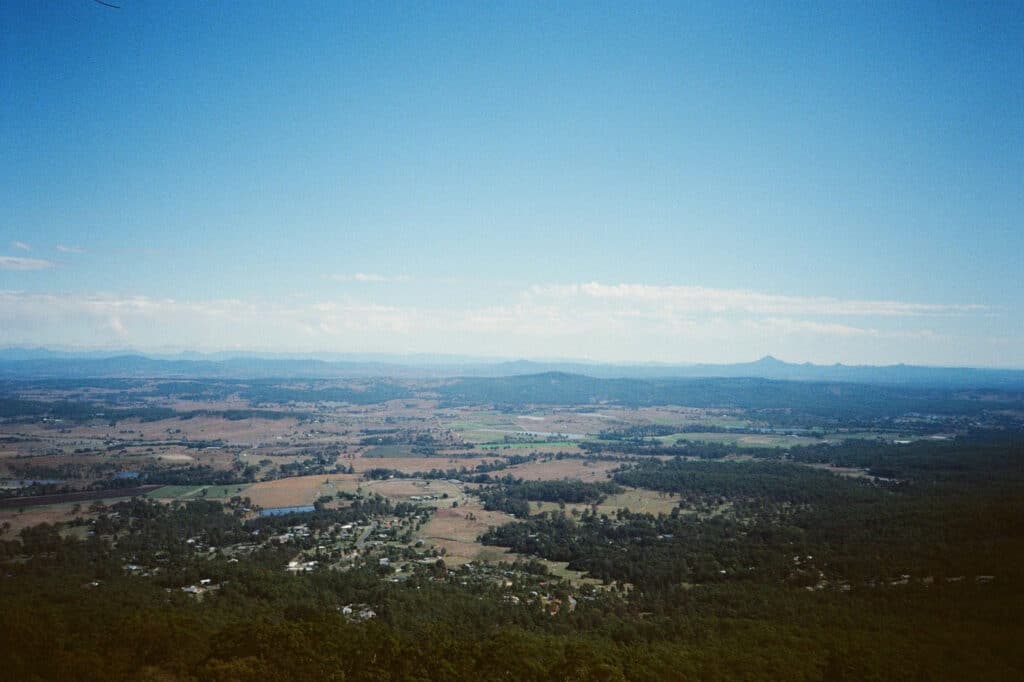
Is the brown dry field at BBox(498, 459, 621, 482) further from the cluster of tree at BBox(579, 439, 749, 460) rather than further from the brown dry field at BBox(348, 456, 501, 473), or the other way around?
the cluster of tree at BBox(579, 439, 749, 460)

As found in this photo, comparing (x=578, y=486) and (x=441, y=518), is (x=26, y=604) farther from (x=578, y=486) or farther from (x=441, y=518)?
(x=578, y=486)

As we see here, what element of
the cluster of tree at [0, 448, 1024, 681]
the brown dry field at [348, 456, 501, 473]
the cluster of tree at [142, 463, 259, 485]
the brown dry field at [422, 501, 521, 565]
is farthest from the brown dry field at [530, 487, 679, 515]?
the cluster of tree at [142, 463, 259, 485]

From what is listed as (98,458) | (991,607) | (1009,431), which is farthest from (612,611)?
(1009,431)

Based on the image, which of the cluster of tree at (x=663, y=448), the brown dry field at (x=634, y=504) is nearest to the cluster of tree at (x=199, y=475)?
the brown dry field at (x=634, y=504)

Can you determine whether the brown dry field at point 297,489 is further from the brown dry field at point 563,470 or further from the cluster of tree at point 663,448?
the cluster of tree at point 663,448

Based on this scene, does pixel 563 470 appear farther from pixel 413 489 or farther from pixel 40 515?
pixel 40 515

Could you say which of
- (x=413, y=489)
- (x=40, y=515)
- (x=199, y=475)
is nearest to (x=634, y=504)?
(x=413, y=489)
